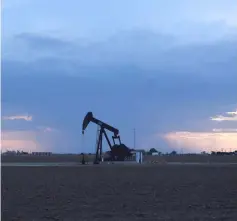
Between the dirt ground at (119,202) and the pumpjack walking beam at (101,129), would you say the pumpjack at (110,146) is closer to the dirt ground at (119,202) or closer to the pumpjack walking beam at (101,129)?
the pumpjack walking beam at (101,129)

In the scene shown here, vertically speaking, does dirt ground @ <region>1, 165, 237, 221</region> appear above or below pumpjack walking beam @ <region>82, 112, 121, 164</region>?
below

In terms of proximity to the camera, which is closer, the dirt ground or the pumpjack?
the dirt ground

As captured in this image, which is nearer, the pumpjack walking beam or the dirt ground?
the dirt ground

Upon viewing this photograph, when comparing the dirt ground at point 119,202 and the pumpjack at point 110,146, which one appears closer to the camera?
the dirt ground at point 119,202

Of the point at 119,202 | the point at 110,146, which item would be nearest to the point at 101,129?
the point at 110,146

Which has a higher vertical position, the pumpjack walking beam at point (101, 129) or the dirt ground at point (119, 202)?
the pumpjack walking beam at point (101, 129)

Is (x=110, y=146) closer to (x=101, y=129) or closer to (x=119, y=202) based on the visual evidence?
(x=101, y=129)

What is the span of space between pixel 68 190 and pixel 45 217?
8.74m

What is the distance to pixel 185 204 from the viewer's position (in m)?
18.8

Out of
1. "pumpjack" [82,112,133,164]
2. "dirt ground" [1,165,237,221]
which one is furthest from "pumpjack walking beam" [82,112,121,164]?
"dirt ground" [1,165,237,221]

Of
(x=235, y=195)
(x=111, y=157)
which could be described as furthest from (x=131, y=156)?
(x=235, y=195)

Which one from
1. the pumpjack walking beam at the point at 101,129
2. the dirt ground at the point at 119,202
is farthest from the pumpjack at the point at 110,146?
the dirt ground at the point at 119,202

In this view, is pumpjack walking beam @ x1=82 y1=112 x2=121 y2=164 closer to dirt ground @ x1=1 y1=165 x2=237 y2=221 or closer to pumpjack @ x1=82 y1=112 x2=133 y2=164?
pumpjack @ x1=82 y1=112 x2=133 y2=164

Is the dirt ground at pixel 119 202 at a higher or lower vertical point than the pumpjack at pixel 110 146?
lower
